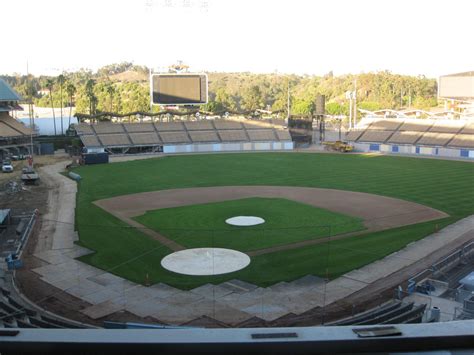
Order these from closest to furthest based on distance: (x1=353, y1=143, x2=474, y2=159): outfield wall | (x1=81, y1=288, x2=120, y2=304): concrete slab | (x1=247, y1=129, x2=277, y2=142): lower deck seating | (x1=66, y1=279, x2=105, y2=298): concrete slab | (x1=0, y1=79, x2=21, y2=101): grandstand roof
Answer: (x1=81, y1=288, x2=120, y2=304): concrete slab → (x1=66, y1=279, x2=105, y2=298): concrete slab → (x1=353, y1=143, x2=474, y2=159): outfield wall → (x1=0, y1=79, x2=21, y2=101): grandstand roof → (x1=247, y1=129, x2=277, y2=142): lower deck seating

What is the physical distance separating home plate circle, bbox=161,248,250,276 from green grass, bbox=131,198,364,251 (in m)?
1.06

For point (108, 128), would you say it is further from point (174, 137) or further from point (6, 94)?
point (6, 94)

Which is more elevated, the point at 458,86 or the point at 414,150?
the point at 458,86

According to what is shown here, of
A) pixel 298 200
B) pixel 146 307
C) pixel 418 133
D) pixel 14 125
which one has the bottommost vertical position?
pixel 146 307

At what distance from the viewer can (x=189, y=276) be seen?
2386cm

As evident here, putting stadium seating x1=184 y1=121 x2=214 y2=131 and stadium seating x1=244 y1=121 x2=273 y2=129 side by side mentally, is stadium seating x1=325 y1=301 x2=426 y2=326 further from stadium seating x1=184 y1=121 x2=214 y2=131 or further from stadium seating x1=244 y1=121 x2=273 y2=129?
stadium seating x1=244 y1=121 x2=273 y2=129

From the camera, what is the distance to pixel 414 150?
75375 mm

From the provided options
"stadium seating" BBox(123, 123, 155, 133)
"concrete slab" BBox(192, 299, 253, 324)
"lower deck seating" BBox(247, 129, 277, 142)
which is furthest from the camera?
"lower deck seating" BBox(247, 129, 277, 142)

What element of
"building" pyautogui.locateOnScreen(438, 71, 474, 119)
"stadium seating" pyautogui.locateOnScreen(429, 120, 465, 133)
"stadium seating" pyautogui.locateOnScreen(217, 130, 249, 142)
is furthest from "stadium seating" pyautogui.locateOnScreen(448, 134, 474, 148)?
"stadium seating" pyautogui.locateOnScreen(217, 130, 249, 142)

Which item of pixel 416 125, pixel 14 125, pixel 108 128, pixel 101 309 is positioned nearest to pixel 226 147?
pixel 108 128

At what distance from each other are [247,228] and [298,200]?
1064 centimetres

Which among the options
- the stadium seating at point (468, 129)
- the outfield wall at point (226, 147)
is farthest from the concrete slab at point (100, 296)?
the stadium seating at point (468, 129)

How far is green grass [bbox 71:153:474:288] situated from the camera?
82.5 ft

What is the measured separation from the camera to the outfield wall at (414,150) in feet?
232
